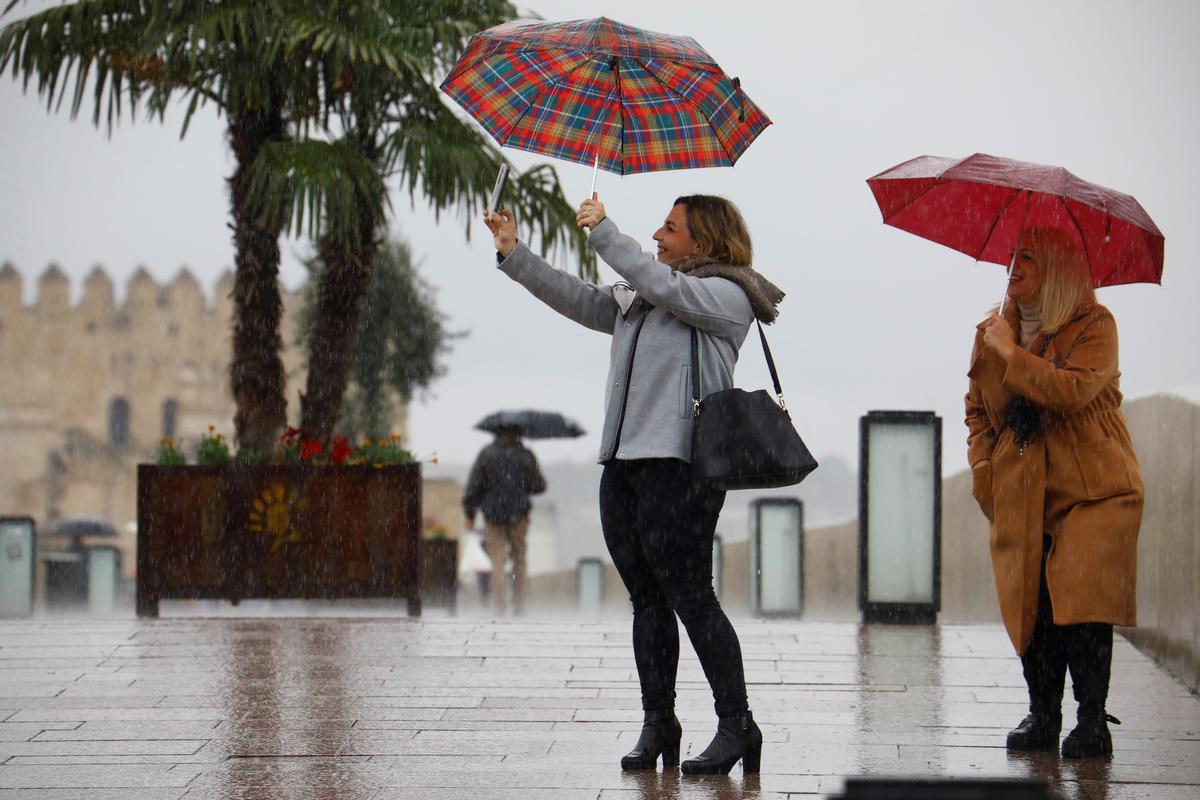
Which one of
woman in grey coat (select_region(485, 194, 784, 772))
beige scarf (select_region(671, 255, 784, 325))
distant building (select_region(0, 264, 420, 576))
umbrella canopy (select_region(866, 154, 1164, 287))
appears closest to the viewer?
woman in grey coat (select_region(485, 194, 784, 772))

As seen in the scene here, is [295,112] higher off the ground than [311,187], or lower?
higher

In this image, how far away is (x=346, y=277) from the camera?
12.3 meters

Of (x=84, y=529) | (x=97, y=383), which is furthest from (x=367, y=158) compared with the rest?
(x=97, y=383)

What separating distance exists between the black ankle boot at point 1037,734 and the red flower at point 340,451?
5.73 metres

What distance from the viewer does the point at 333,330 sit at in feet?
40.6

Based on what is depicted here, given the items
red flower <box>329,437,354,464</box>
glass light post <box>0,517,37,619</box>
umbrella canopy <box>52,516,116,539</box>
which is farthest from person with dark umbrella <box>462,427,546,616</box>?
umbrella canopy <box>52,516,116,539</box>

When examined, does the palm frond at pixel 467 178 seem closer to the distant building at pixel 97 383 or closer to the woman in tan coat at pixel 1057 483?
the woman in tan coat at pixel 1057 483

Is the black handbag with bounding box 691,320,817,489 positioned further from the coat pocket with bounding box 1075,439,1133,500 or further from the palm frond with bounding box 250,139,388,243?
the palm frond with bounding box 250,139,388,243

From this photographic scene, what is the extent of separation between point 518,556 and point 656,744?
8.15m

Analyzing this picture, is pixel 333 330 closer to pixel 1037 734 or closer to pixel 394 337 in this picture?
pixel 1037 734

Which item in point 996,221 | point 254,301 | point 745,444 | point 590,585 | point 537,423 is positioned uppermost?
point 254,301

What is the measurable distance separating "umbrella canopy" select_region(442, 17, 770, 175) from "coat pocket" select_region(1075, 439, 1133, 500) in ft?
4.20

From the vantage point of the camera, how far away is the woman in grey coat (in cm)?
420

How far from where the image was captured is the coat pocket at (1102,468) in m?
4.52
